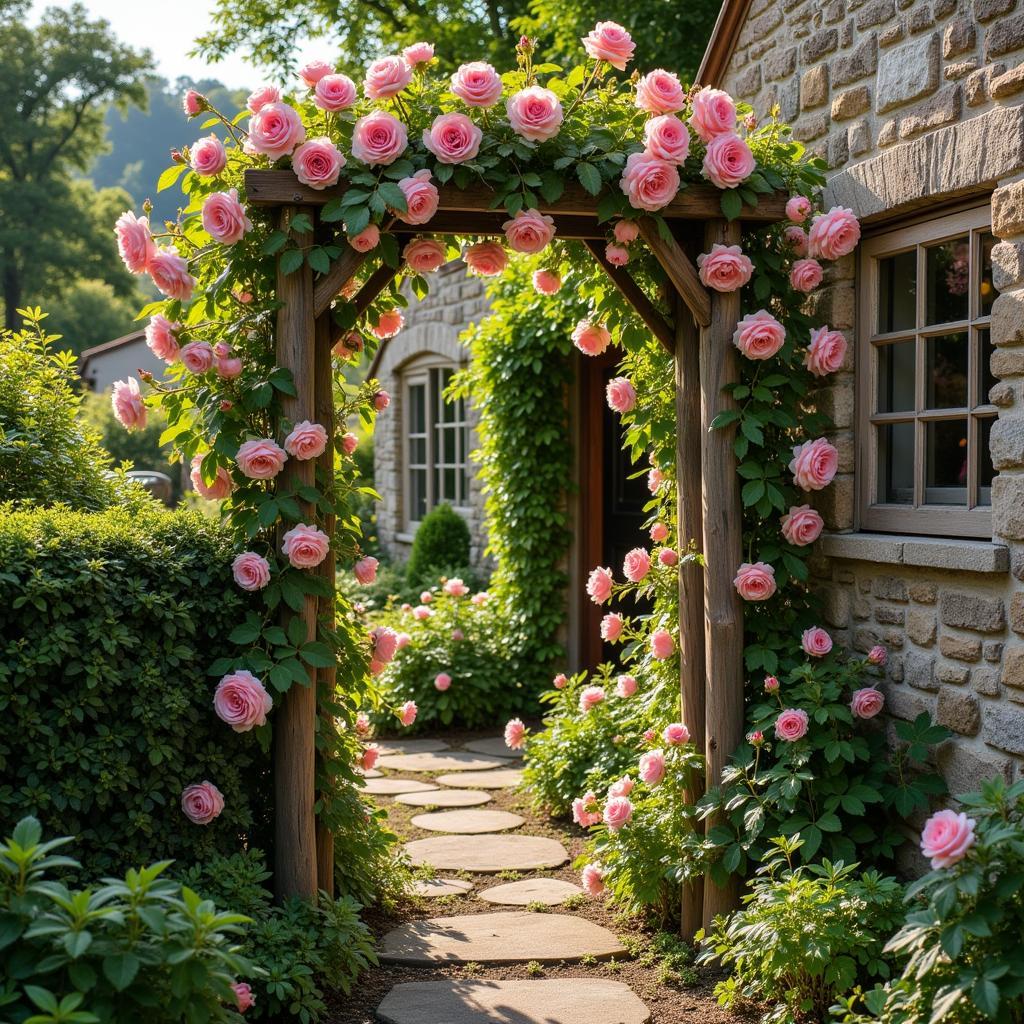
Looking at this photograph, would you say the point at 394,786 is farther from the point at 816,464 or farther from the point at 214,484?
the point at 816,464

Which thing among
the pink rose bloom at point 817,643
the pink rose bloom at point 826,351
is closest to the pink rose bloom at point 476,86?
the pink rose bloom at point 826,351

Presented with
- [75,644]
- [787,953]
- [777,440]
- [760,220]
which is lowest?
[787,953]

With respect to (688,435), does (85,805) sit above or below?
below

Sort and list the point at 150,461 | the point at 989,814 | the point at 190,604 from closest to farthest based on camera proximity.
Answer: the point at 989,814
the point at 190,604
the point at 150,461

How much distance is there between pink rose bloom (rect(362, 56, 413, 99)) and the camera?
374 centimetres

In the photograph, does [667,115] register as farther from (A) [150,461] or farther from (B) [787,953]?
(A) [150,461]

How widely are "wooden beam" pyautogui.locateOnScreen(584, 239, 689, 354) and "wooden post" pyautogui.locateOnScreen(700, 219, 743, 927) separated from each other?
0.86 ft

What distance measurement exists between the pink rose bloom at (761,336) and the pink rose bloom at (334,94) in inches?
60.3

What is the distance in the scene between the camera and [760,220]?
4.25 metres

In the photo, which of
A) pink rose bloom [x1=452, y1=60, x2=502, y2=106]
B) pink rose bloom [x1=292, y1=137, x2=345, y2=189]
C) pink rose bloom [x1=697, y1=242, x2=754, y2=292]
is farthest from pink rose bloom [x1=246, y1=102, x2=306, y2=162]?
pink rose bloom [x1=697, y1=242, x2=754, y2=292]

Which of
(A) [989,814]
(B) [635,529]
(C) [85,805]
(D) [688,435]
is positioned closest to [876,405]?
(D) [688,435]

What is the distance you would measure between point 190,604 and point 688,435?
1921mm

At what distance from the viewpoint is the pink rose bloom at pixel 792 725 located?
12.7 feet

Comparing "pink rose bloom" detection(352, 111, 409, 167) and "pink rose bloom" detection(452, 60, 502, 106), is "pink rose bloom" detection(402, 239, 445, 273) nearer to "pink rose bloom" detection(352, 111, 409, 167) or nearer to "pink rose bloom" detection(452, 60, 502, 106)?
"pink rose bloom" detection(352, 111, 409, 167)
